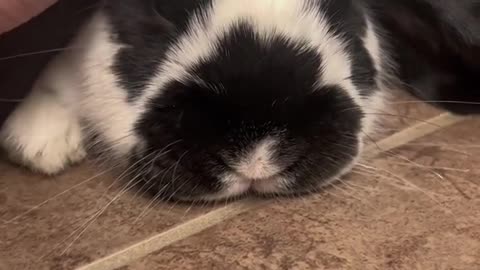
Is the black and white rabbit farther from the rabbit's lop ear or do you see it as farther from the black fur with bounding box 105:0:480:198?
the rabbit's lop ear

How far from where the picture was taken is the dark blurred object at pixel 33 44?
103 centimetres

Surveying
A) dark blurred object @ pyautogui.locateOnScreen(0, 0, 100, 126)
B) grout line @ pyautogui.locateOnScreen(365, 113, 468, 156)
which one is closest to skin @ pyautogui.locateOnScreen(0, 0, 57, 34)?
dark blurred object @ pyautogui.locateOnScreen(0, 0, 100, 126)

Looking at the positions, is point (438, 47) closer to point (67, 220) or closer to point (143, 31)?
point (143, 31)

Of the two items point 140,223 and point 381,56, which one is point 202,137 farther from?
point 381,56

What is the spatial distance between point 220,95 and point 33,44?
279 mm

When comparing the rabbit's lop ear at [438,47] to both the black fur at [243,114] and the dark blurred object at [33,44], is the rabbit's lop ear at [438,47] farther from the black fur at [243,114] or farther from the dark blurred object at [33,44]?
the dark blurred object at [33,44]

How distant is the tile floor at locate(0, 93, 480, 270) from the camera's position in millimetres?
959

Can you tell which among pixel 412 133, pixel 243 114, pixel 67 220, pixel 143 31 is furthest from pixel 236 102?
pixel 412 133

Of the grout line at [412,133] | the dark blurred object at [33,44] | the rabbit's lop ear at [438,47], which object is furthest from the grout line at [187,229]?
the dark blurred object at [33,44]

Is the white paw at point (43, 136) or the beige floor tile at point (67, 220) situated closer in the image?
the beige floor tile at point (67, 220)

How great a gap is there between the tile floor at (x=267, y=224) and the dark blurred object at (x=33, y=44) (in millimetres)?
137

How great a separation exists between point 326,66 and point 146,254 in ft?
1.04

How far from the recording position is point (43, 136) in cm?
114

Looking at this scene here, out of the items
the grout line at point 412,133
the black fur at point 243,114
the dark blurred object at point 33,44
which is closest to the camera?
the black fur at point 243,114
